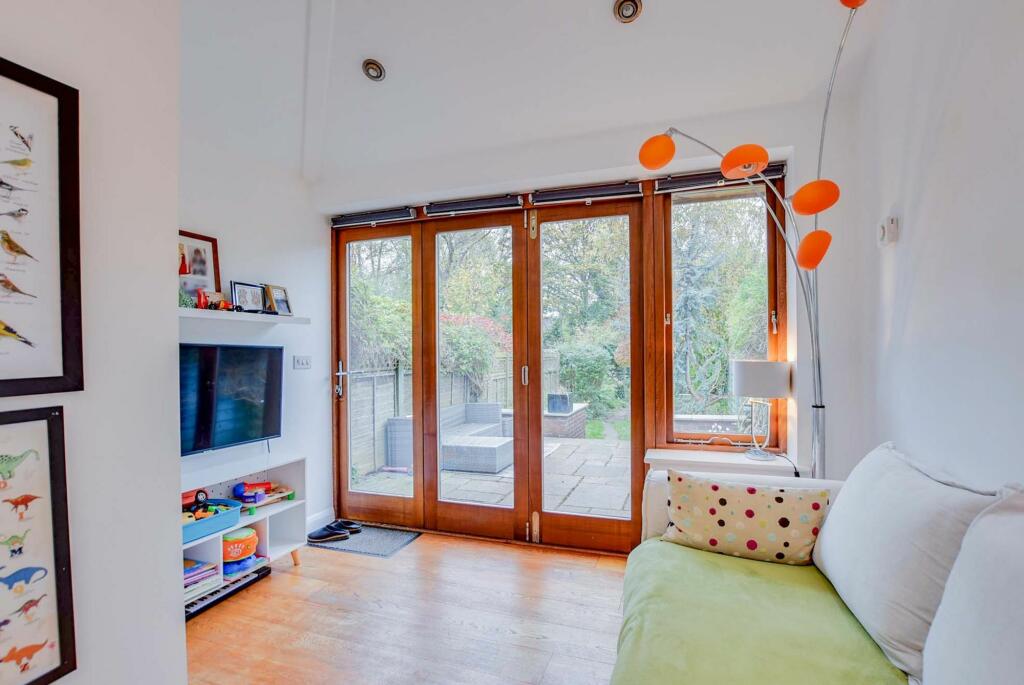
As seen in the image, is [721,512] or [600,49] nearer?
[721,512]

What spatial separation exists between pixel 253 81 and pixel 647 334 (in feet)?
8.80

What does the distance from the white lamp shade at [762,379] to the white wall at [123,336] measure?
94.0 inches

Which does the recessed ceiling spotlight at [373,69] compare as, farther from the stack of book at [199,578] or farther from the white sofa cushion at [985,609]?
the white sofa cushion at [985,609]

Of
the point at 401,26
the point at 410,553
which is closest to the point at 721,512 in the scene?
the point at 410,553

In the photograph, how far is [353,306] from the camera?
3750 mm

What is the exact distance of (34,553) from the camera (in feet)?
3.23

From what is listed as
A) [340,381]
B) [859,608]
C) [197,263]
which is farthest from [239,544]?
[859,608]

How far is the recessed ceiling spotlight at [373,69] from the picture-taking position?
2633mm

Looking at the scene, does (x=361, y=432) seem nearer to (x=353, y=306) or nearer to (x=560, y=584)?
(x=353, y=306)

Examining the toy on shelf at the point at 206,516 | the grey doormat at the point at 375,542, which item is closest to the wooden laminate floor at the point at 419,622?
the grey doormat at the point at 375,542

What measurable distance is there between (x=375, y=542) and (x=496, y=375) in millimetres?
1404

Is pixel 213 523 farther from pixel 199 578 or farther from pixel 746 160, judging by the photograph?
pixel 746 160

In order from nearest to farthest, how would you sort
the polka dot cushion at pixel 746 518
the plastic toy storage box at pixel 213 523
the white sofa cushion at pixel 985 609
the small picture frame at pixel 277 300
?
the white sofa cushion at pixel 985 609 → the polka dot cushion at pixel 746 518 → the plastic toy storage box at pixel 213 523 → the small picture frame at pixel 277 300

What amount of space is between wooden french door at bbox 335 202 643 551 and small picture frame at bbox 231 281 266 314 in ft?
2.63
